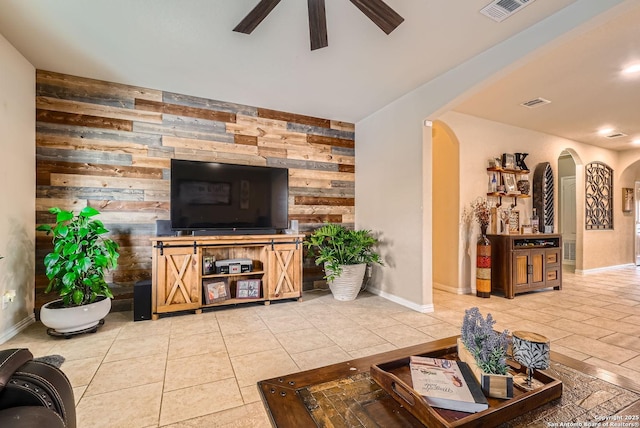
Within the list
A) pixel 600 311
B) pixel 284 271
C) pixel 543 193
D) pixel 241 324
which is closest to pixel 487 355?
pixel 241 324

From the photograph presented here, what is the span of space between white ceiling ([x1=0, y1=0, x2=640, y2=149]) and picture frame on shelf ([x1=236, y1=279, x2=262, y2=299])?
2294 mm

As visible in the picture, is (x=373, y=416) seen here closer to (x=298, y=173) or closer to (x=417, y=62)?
(x=417, y=62)

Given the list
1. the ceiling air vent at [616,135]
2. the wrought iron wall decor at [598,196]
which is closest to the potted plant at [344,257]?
the ceiling air vent at [616,135]

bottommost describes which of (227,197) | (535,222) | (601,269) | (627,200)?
(601,269)

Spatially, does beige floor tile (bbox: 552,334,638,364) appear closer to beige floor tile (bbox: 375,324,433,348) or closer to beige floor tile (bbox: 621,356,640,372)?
beige floor tile (bbox: 621,356,640,372)

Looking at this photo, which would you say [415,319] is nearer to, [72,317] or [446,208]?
[446,208]

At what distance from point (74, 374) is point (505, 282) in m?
4.72

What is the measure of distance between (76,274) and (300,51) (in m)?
2.84

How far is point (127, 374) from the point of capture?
6.85 feet

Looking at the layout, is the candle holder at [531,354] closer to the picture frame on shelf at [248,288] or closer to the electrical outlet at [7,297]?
the picture frame on shelf at [248,288]

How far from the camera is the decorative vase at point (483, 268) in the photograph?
4.18 m

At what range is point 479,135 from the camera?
15.2ft

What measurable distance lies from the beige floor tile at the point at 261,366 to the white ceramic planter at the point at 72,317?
147 centimetres

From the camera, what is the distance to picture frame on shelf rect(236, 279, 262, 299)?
12.0ft
